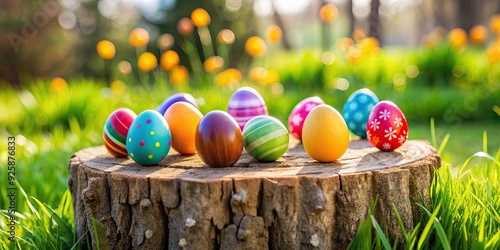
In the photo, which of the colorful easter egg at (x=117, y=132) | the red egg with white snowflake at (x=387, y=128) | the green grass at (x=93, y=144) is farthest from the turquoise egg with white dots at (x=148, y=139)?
the red egg with white snowflake at (x=387, y=128)

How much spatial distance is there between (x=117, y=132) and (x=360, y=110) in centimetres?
119

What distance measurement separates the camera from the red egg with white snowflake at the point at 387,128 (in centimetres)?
247

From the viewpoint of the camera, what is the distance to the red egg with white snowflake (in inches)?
97.3

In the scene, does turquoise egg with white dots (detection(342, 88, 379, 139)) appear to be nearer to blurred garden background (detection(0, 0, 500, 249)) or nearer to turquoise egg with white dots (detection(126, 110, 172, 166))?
blurred garden background (detection(0, 0, 500, 249))

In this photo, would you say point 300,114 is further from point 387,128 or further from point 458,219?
point 458,219

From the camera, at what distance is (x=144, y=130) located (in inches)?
Result: 91.4

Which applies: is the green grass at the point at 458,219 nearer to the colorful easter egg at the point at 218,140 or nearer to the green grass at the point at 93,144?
the green grass at the point at 93,144

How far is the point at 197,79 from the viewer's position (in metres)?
7.27

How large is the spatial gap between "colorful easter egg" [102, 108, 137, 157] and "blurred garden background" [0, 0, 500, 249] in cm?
37

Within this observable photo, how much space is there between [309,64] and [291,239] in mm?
4935

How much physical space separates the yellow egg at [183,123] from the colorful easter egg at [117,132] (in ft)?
0.62

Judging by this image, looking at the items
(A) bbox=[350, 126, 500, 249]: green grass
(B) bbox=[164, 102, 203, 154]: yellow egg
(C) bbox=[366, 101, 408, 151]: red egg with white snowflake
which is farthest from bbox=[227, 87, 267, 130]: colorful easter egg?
(A) bbox=[350, 126, 500, 249]: green grass

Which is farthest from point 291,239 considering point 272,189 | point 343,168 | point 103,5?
point 103,5

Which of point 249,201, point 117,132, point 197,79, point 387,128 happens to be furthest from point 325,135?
point 197,79
